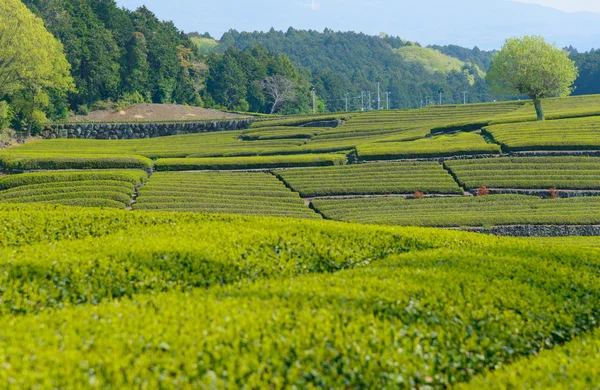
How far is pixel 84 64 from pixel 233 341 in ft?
392

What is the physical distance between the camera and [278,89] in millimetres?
159250

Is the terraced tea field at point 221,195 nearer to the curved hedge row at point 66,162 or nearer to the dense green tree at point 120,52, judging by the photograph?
the curved hedge row at point 66,162

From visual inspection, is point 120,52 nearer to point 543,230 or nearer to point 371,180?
point 371,180

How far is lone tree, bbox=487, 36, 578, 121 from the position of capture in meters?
84.6

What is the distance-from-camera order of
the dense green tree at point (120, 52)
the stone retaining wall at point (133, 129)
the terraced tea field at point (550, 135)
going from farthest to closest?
the dense green tree at point (120, 52) < the stone retaining wall at point (133, 129) < the terraced tea field at point (550, 135)

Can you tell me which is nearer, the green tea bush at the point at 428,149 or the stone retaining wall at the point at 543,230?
the stone retaining wall at the point at 543,230

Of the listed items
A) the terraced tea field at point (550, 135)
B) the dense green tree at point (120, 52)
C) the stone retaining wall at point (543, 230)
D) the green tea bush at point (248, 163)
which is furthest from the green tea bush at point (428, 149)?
the dense green tree at point (120, 52)

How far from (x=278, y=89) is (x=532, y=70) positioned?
276 ft

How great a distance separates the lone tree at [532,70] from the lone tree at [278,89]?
7582 cm

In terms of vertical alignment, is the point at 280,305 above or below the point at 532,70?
below

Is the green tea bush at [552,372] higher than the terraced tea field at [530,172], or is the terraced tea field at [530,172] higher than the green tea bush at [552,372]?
the green tea bush at [552,372]

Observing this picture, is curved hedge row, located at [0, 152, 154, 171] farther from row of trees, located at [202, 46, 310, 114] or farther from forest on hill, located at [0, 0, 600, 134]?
row of trees, located at [202, 46, 310, 114]

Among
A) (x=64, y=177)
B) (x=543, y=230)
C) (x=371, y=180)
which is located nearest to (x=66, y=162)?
(x=64, y=177)

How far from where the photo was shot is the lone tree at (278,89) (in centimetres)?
15825
